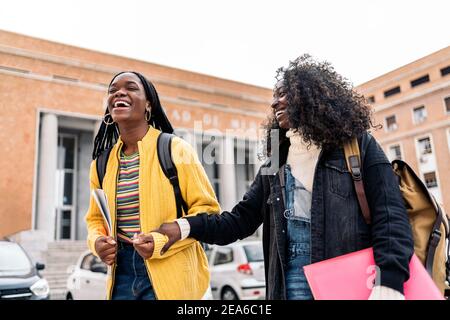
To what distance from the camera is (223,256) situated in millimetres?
6773

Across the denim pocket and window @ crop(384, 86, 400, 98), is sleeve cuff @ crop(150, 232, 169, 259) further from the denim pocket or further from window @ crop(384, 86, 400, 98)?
window @ crop(384, 86, 400, 98)

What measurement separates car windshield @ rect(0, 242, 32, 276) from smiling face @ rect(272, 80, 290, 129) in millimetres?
4433

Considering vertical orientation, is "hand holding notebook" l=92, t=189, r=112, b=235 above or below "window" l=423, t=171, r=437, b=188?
below

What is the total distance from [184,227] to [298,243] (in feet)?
1.38

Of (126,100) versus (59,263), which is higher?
(126,100)

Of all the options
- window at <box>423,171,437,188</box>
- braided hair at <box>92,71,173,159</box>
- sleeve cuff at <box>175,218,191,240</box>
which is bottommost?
sleeve cuff at <box>175,218,191,240</box>

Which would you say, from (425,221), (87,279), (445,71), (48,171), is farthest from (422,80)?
(48,171)

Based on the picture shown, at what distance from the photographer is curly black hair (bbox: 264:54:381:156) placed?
1433mm

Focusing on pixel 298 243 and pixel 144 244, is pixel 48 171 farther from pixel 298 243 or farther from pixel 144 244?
pixel 298 243

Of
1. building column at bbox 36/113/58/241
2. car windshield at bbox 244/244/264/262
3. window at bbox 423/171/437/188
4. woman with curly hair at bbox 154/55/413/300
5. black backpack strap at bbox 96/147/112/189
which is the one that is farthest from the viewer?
building column at bbox 36/113/58/241

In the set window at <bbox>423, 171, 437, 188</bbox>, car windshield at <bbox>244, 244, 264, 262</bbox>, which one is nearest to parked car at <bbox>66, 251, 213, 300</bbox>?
car windshield at <bbox>244, 244, 264, 262</bbox>

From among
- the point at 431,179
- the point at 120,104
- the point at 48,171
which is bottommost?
the point at 431,179

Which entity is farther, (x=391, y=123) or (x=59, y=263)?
(x=59, y=263)

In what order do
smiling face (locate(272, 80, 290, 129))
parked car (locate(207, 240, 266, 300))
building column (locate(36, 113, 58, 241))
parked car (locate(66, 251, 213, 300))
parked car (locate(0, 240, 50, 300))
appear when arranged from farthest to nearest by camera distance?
building column (locate(36, 113, 58, 241))
parked car (locate(207, 240, 266, 300))
parked car (locate(66, 251, 213, 300))
parked car (locate(0, 240, 50, 300))
smiling face (locate(272, 80, 290, 129))
